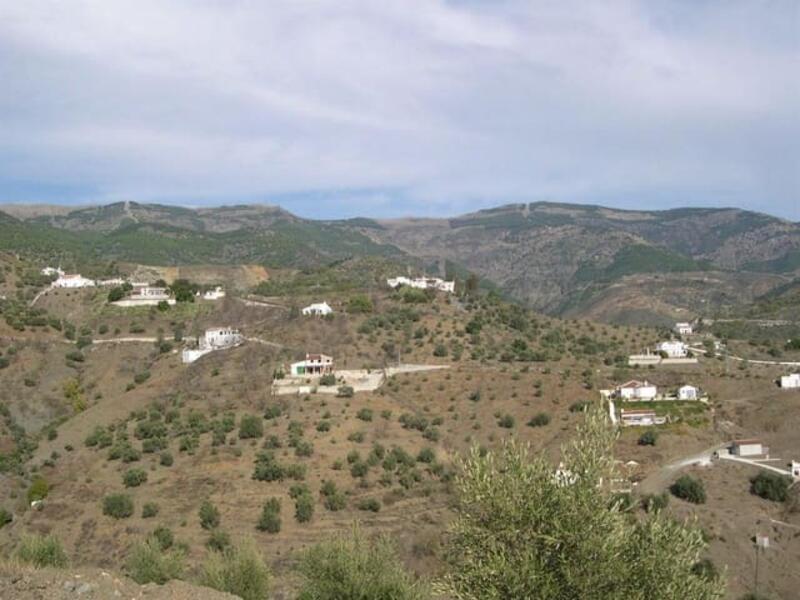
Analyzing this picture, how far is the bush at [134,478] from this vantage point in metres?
40.5

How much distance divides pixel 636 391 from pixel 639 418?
418 cm

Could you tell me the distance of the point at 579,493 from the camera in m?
12.1

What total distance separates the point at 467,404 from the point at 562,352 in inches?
760

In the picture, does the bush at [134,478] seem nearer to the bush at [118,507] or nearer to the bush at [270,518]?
the bush at [118,507]

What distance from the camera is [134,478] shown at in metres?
40.5

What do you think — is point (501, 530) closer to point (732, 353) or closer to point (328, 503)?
point (328, 503)

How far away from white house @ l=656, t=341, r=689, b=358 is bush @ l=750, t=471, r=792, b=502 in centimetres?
2753

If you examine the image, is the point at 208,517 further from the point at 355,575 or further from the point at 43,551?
the point at 355,575

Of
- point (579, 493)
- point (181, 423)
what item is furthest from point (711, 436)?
point (579, 493)

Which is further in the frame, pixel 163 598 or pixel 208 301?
pixel 208 301

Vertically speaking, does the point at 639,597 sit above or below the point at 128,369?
above

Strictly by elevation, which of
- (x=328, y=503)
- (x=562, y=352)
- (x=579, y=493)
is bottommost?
(x=328, y=503)

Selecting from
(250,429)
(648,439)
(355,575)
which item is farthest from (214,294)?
(355,575)

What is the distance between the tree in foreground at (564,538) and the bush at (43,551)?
16.7 meters
